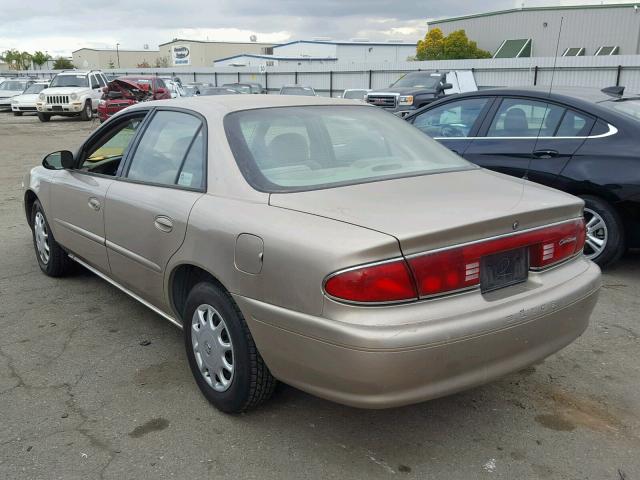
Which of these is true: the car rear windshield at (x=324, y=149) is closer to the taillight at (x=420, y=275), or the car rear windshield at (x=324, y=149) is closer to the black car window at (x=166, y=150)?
the black car window at (x=166, y=150)

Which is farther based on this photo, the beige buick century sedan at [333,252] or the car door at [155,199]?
the car door at [155,199]

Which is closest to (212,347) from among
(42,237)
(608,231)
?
(42,237)

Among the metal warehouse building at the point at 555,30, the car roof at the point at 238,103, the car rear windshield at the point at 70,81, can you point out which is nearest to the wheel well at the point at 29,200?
the car roof at the point at 238,103

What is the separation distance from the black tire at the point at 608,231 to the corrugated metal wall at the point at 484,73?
35.8 feet

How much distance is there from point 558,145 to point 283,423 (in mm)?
3711

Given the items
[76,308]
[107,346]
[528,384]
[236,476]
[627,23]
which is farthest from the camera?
[627,23]

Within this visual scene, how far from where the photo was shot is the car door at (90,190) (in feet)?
13.4

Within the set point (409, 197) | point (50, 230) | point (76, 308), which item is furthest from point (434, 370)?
point (50, 230)

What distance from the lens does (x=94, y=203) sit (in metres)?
4.11

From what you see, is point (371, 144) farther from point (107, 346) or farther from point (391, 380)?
point (107, 346)

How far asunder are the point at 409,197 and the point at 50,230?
3.36 meters

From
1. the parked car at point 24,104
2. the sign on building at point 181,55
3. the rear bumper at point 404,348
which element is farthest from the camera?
the sign on building at point 181,55

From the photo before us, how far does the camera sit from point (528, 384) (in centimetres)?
345

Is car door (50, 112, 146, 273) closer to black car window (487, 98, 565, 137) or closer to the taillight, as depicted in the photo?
the taillight
